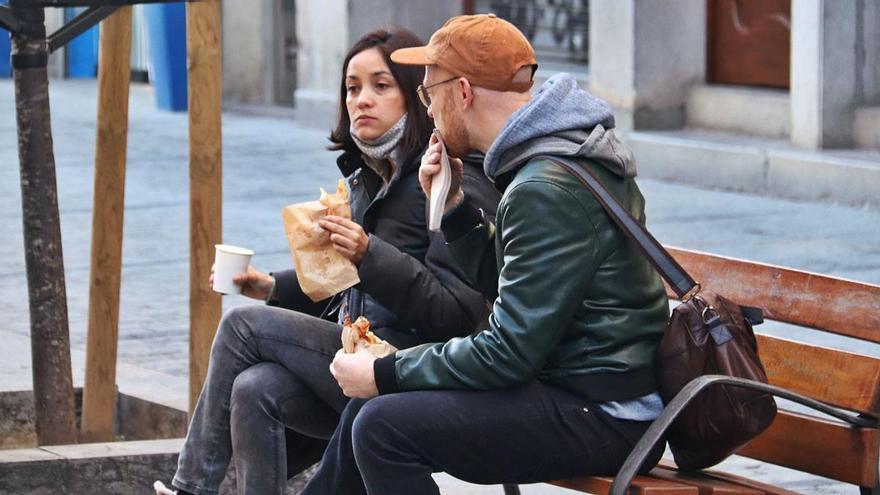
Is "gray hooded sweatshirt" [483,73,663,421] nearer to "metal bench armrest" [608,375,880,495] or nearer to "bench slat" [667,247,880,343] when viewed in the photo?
"metal bench armrest" [608,375,880,495]

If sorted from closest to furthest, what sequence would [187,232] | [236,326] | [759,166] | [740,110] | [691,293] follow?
1. [691,293]
2. [236,326]
3. [187,232]
4. [759,166]
5. [740,110]

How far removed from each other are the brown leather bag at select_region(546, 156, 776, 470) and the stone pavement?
147cm

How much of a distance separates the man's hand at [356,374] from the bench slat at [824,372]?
92cm

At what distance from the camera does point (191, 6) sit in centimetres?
485

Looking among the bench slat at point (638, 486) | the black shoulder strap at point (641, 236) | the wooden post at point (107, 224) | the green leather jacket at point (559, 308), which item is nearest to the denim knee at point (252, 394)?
the green leather jacket at point (559, 308)

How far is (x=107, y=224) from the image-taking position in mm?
5125

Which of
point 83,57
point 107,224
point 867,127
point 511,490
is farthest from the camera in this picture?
point 83,57

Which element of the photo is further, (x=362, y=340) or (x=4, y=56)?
(x=4, y=56)

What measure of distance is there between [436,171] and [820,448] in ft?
3.13

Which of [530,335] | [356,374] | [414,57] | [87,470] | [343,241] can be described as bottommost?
[87,470]

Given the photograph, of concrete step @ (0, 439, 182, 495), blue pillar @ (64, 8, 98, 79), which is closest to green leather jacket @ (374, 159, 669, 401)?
concrete step @ (0, 439, 182, 495)

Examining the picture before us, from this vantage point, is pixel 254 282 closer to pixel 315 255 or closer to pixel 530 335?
pixel 315 255

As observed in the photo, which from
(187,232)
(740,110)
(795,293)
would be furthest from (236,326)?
(740,110)

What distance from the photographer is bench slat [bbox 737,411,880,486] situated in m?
3.54
